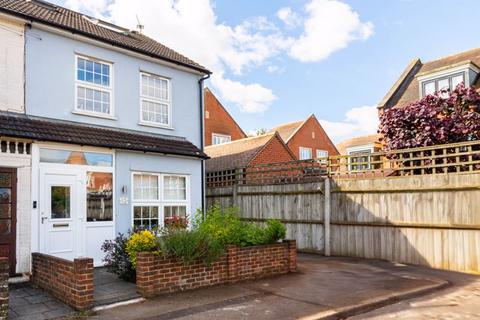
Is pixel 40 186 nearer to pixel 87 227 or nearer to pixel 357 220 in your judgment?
pixel 87 227

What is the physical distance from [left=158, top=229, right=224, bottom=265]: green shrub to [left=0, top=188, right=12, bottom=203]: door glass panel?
3307 millimetres

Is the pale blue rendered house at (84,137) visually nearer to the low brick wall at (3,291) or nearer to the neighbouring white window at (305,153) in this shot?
the low brick wall at (3,291)

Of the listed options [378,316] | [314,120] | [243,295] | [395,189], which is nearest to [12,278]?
[243,295]

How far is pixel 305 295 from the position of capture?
7.04 meters

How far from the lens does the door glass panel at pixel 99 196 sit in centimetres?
927

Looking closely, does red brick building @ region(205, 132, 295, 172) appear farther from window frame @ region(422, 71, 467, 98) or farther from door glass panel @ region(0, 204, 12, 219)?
door glass panel @ region(0, 204, 12, 219)

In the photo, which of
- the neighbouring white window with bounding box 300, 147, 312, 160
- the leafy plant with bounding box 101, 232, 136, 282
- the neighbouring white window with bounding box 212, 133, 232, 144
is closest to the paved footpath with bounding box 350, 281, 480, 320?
the leafy plant with bounding box 101, 232, 136, 282

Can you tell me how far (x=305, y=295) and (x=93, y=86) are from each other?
7.10 meters

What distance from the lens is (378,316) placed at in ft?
19.7

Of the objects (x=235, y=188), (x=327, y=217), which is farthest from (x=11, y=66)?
(x=327, y=217)

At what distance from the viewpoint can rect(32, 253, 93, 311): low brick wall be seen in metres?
6.05

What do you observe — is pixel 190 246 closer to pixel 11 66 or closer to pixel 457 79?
pixel 11 66

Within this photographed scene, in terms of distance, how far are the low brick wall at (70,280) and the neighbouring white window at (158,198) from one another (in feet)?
10.3

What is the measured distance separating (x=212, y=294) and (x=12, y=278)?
397 cm
